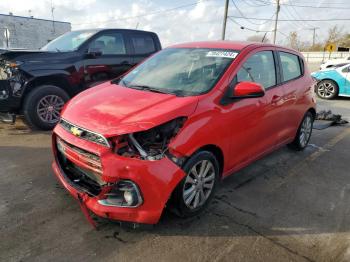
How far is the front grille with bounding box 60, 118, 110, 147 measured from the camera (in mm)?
2780

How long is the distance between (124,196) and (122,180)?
0.18 metres

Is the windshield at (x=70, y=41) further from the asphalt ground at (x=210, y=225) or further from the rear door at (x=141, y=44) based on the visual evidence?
the asphalt ground at (x=210, y=225)

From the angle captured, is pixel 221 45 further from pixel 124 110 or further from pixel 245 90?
pixel 124 110

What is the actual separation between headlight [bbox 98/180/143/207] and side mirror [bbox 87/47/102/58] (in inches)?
168

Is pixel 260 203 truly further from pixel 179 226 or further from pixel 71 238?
pixel 71 238

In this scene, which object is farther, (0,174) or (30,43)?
(30,43)

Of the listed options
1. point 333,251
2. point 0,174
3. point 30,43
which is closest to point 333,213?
point 333,251

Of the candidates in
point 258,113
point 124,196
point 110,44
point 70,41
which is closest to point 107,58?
point 110,44

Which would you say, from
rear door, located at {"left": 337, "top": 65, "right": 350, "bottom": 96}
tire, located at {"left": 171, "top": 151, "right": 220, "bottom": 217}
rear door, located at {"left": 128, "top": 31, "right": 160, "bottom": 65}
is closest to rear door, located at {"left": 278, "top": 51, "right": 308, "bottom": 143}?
tire, located at {"left": 171, "top": 151, "right": 220, "bottom": 217}

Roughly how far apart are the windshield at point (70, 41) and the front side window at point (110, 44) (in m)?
0.21

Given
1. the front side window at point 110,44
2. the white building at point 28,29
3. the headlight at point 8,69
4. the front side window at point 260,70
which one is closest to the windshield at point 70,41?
the front side window at point 110,44

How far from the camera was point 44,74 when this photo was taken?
19.5ft

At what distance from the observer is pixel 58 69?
6117mm

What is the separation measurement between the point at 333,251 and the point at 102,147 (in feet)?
7.42
